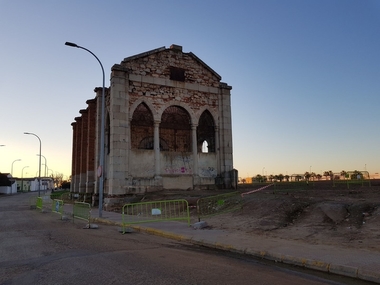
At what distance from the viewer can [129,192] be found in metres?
21.8

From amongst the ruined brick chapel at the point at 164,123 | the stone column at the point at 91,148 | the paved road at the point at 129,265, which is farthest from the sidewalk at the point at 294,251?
the stone column at the point at 91,148

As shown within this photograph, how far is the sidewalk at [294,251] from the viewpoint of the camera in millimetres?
6064

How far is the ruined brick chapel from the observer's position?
72.3 ft

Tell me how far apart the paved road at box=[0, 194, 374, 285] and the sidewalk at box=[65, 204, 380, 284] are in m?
0.36

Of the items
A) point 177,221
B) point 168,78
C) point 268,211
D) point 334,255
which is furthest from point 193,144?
point 334,255

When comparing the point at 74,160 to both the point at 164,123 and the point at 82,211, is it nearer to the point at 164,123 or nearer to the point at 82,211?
the point at 164,123

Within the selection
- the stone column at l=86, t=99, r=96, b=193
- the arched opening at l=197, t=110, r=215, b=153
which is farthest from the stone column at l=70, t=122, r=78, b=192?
the arched opening at l=197, t=110, r=215, b=153

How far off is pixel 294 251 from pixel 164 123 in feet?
59.8

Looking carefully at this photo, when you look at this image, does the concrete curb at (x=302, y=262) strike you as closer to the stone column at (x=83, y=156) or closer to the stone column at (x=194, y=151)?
the stone column at (x=194, y=151)

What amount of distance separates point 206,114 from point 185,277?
70.1 feet

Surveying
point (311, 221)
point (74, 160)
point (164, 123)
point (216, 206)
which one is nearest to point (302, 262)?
point (311, 221)

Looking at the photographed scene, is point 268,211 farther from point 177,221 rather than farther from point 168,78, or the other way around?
point 168,78

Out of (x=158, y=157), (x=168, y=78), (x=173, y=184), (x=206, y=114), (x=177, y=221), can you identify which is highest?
(x=168, y=78)

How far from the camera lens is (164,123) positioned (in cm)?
2480
